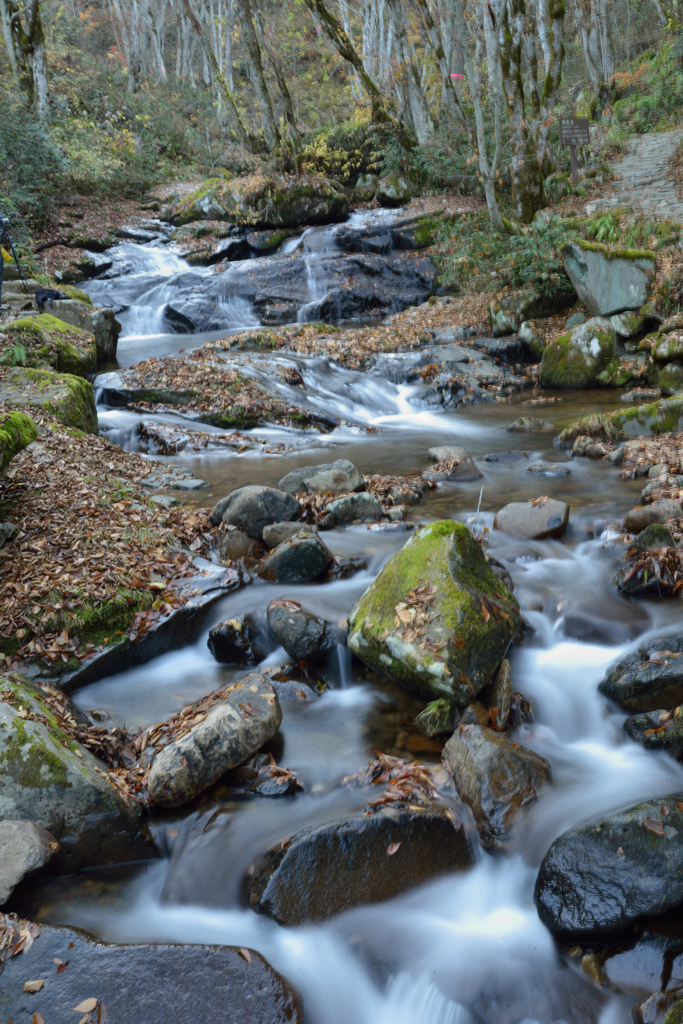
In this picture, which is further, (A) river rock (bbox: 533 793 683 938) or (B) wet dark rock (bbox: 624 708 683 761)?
(B) wet dark rock (bbox: 624 708 683 761)

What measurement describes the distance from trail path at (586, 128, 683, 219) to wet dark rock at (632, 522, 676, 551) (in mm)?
12574

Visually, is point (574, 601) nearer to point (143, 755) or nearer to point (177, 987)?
point (143, 755)

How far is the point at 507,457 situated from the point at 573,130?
1353 cm

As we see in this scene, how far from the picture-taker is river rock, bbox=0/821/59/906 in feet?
8.86

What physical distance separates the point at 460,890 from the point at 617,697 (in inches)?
70.9

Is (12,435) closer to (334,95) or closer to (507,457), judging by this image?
(507,457)

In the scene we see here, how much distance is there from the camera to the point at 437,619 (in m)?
→ 4.30

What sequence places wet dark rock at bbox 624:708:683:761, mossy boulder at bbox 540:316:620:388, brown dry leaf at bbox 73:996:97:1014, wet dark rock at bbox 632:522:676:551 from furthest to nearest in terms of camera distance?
mossy boulder at bbox 540:316:620:388 → wet dark rock at bbox 632:522:676:551 → wet dark rock at bbox 624:708:683:761 → brown dry leaf at bbox 73:996:97:1014

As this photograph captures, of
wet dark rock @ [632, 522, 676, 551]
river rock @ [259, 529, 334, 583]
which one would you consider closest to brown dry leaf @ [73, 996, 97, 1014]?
river rock @ [259, 529, 334, 583]

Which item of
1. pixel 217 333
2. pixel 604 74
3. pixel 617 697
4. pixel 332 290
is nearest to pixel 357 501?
pixel 617 697

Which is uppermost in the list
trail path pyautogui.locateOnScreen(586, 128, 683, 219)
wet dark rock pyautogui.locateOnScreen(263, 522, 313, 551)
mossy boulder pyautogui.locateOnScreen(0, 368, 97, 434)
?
trail path pyautogui.locateOnScreen(586, 128, 683, 219)

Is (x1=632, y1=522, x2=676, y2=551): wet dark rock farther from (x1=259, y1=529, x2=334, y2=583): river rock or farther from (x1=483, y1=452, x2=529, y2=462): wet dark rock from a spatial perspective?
(x1=483, y1=452, x2=529, y2=462): wet dark rock

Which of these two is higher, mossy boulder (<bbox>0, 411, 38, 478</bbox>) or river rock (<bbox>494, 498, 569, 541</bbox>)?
mossy boulder (<bbox>0, 411, 38, 478</bbox>)

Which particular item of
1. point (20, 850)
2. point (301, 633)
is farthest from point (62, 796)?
point (301, 633)
